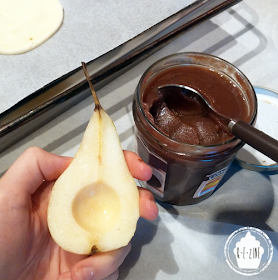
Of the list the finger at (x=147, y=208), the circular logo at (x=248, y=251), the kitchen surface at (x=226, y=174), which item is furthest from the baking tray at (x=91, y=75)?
the circular logo at (x=248, y=251)

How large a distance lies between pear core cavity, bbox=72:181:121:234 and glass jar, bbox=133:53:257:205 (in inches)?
4.1

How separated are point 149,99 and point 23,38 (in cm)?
45

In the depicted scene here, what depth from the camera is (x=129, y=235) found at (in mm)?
387

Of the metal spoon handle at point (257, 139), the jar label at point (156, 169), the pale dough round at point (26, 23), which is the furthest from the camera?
the pale dough round at point (26, 23)

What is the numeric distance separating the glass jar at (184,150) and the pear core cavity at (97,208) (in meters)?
0.11

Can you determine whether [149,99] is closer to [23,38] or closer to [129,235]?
[129,235]

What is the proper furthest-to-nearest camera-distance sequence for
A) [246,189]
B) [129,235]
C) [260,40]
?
1. [260,40]
2. [246,189]
3. [129,235]

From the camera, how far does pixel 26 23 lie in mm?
751

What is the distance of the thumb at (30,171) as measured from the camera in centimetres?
44

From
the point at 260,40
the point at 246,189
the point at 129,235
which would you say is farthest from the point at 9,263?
the point at 260,40

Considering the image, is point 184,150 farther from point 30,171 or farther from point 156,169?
point 30,171

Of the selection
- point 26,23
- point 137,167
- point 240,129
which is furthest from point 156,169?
point 26,23

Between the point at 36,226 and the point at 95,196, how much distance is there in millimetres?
134

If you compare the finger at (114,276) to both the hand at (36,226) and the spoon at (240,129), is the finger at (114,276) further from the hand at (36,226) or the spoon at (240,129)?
the spoon at (240,129)
